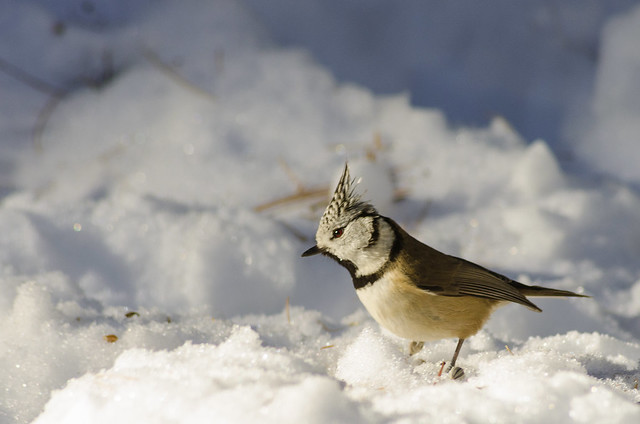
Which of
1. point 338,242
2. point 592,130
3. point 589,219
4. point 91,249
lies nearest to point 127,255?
point 91,249

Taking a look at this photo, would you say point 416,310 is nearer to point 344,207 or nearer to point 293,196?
point 344,207

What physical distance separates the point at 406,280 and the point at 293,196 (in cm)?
215

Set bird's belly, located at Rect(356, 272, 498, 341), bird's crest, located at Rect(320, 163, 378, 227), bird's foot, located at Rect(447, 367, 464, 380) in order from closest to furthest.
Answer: bird's foot, located at Rect(447, 367, 464, 380) < bird's belly, located at Rect(356, 272, 498, 341) < bird's crest, located at Rect(320, 163, 378, 227)

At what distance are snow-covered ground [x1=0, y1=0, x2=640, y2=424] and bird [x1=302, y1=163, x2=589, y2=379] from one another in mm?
150

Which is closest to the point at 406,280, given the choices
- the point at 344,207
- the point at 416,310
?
the point at 416,310

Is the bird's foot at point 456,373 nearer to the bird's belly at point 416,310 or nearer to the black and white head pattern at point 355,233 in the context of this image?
the bird's belly at point 416,310

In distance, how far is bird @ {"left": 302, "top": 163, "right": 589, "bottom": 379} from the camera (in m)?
2.52

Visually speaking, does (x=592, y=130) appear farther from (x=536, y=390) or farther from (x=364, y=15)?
(x=536, y=390)

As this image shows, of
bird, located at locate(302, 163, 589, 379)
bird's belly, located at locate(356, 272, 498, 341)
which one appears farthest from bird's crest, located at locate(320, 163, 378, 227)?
bird's belly, located at locate(356, 272, 498, 341)

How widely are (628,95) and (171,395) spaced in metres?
5.11

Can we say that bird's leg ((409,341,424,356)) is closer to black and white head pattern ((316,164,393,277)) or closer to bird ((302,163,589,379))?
bird ((302,163,589,379))

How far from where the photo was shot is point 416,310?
2506mm

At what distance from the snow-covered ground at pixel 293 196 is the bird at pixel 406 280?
150mm

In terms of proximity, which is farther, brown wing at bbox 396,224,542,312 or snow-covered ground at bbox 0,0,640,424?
brown wing at bbox 396,224,542,312
